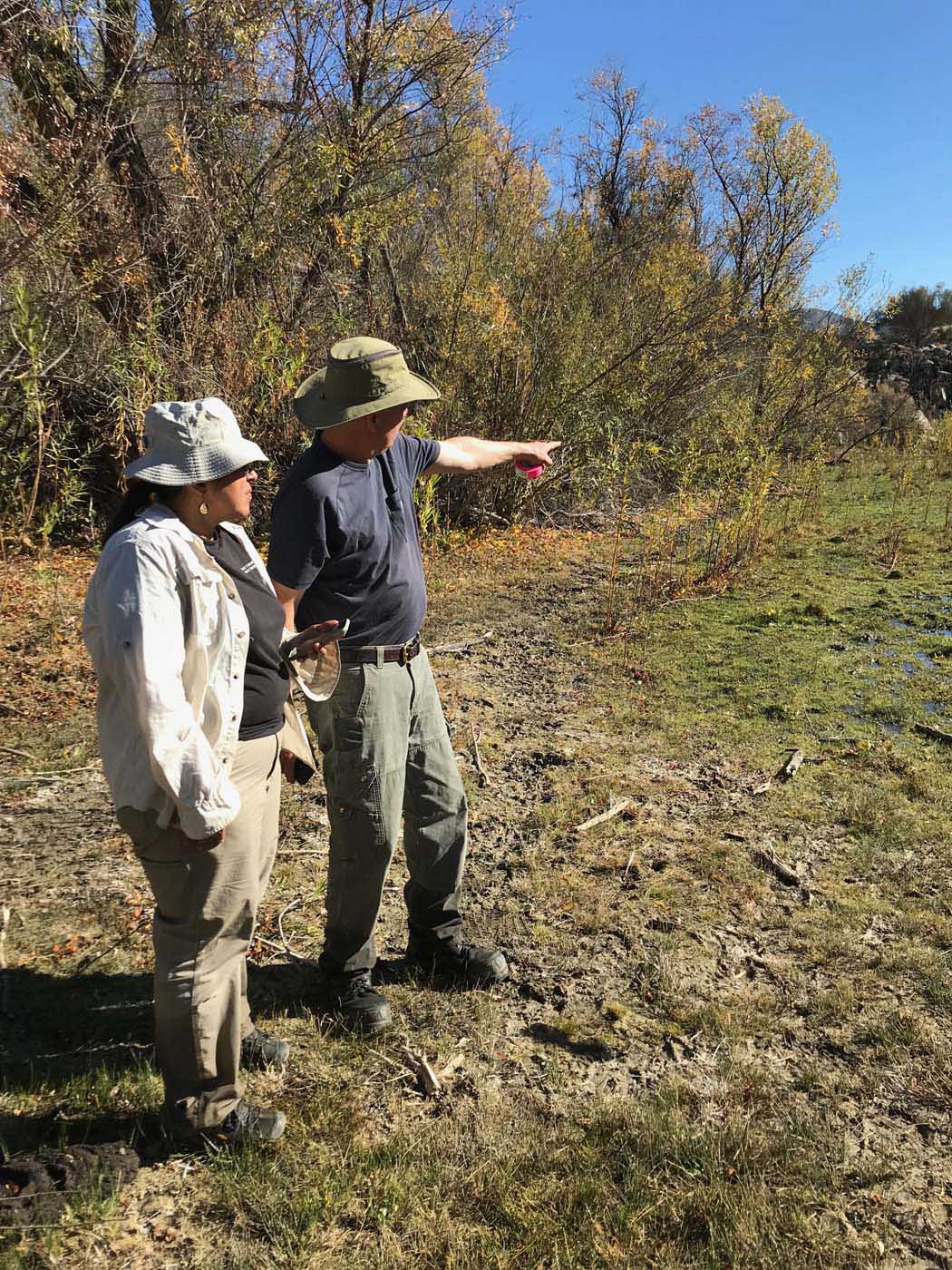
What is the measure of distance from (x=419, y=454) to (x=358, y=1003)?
6.05 feet

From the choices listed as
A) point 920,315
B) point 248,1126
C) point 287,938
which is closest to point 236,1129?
point 248,1126

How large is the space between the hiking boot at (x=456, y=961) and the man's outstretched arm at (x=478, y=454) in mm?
1689

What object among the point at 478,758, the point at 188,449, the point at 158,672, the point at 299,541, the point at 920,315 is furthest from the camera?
the point at 920,315

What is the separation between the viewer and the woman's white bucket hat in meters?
1.90

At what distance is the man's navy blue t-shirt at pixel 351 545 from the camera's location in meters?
2.43

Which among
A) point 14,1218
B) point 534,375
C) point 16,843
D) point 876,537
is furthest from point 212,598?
point 876,537

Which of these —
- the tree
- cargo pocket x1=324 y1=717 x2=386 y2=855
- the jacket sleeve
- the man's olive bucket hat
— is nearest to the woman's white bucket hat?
the jacket sleeve

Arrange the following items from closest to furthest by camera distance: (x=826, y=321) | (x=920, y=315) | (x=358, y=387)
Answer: (x=358, y=387)
(x=826, y=321)
(x=920, y=315)

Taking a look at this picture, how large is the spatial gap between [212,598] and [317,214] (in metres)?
8.72

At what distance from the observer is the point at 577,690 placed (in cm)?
620

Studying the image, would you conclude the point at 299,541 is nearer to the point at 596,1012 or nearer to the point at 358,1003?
the point at 358,1003

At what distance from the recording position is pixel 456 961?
306 cm

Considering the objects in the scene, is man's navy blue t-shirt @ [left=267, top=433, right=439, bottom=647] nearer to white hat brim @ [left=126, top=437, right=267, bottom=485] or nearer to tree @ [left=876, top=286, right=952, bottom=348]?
white hat brim @ [left=126, top=437, right=267, bottom=485]

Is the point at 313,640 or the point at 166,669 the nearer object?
the point at 166,669
